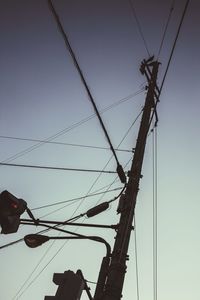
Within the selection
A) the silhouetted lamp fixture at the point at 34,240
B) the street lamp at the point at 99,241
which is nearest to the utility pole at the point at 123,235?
the street lamp at the point at 99,241

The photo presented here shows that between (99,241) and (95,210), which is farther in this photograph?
(95,210)

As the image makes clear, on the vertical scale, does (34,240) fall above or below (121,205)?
below

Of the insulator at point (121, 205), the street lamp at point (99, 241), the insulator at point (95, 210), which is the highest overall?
the insulator at point (121, 205)

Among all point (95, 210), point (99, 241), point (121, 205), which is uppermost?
point (121, 205)

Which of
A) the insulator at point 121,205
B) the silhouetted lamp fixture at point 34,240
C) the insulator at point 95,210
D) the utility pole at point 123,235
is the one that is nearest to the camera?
the utility pole at point 123,235

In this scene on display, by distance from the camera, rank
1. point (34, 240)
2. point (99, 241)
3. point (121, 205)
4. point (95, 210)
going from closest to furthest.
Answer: point (99, 241), point (34, 240), point (95, 210), point (121, 205)

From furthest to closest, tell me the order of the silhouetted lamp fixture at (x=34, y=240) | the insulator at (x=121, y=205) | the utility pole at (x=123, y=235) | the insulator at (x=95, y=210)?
the insulator at (x=121, y=205)
the insulator at (x=95, y=210)
the silhouetted lamp fixture at (x=34, y=240)
the utility pole at (x=123, y=235)

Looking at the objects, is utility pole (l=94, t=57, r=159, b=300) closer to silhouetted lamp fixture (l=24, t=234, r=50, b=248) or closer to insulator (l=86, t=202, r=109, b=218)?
insulator (l=86, t=202, r=109, b=218)

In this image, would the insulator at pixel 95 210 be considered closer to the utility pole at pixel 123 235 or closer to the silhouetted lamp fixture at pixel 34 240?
the utility pole at pixel 123 235

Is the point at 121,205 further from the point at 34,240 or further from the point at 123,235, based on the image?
the point at 34,240

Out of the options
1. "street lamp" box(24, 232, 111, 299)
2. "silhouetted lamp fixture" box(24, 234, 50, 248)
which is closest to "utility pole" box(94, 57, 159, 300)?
"street lamp" box(24, 232, 111, 299)

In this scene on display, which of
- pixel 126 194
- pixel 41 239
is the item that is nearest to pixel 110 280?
pixel 41 239

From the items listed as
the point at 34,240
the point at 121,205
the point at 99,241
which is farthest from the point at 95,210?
the point at 34,240

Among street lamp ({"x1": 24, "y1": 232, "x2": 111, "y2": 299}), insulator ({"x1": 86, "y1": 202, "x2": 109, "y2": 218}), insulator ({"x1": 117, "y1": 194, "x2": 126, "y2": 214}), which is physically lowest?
street lamp ({"x1": 24, "y1": 232, "x2": 111, "y2": 299})
